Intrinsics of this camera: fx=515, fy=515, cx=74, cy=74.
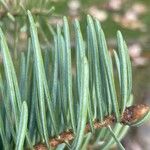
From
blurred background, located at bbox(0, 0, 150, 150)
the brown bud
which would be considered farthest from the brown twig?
blurred background, located at bbox(0, 0, 150, 150)

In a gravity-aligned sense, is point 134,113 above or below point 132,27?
above

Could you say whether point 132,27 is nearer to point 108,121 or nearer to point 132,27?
point 132,27

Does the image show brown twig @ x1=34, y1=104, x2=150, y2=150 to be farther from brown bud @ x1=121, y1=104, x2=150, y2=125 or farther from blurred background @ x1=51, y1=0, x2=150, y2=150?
blurred background @ x1=51, y1=0, x2=150, y2=150

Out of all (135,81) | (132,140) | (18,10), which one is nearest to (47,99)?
(18,10)

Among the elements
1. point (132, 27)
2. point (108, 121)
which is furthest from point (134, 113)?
point (132, 27)

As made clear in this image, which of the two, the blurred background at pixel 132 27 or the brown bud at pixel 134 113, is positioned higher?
the brown bud at pixel 134 113

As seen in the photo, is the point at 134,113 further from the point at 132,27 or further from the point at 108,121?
the point at 132,27

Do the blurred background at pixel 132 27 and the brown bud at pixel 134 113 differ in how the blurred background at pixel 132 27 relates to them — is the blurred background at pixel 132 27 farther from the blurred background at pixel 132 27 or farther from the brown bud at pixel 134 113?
the brown bud at pixel 134 113

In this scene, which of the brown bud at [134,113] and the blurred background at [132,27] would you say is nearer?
the brown bud at [134,113]

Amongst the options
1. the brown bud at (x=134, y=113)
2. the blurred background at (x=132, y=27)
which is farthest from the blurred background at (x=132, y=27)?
the brown bud at (x=134, y=113)

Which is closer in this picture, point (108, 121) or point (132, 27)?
point (108, 121)
